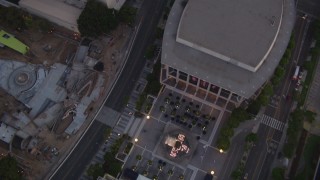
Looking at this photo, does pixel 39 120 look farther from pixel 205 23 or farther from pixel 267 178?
pixel 267 178

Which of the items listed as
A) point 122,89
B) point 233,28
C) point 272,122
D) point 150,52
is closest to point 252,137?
point 272,122

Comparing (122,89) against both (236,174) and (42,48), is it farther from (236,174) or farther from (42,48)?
(236,174)

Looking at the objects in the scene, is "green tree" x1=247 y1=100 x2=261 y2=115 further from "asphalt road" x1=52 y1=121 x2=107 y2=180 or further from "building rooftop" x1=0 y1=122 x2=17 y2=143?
"building rooftop" x1=0 y1=122 x2=17 y2=143

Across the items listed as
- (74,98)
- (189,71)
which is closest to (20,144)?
(74,98)

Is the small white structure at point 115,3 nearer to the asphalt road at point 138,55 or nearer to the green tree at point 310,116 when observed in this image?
the asphalt road at point 138,55

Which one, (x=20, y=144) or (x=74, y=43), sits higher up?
(x=74, y=43)
